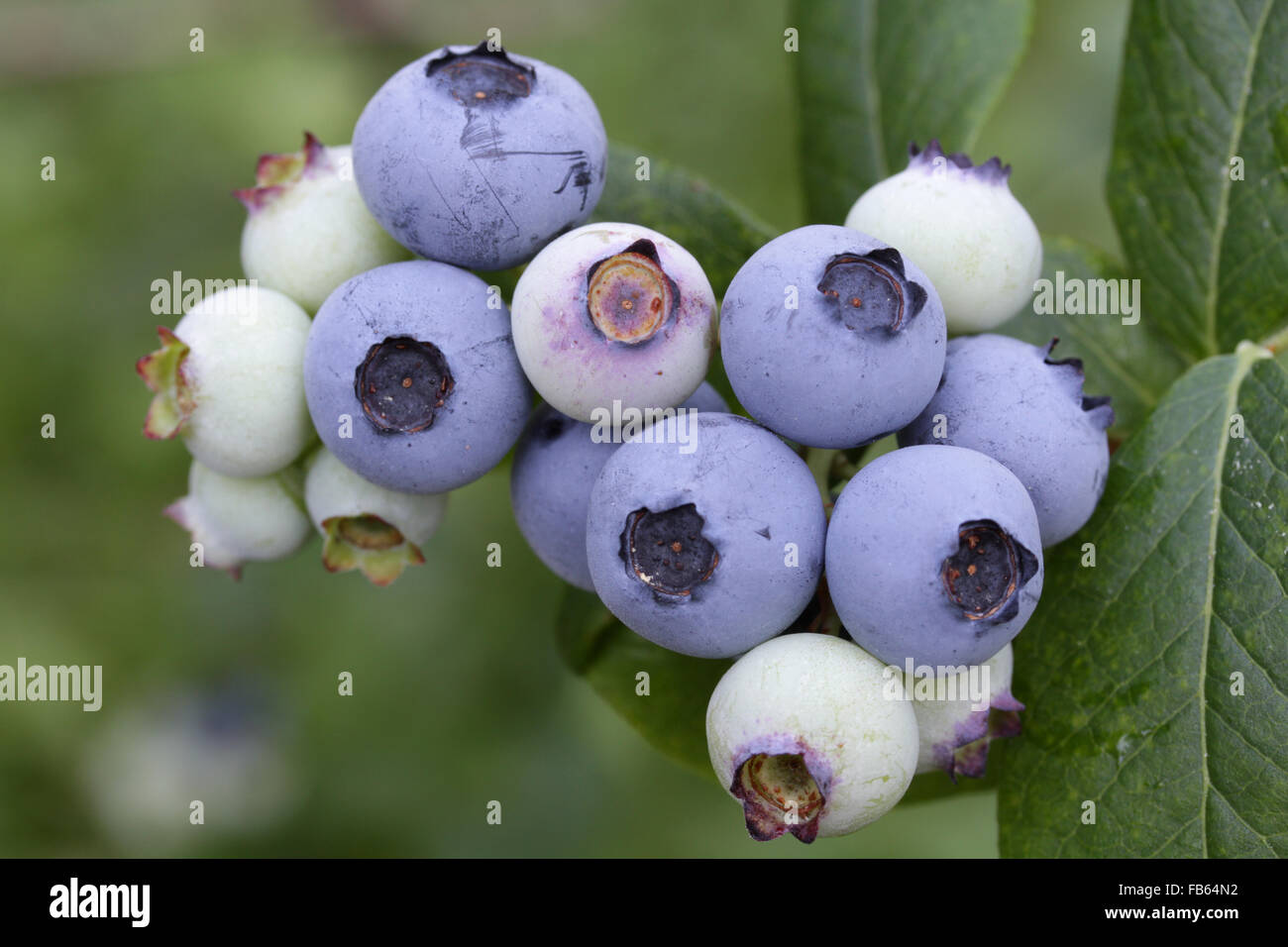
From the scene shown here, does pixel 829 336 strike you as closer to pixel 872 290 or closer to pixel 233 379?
pixel 872 290

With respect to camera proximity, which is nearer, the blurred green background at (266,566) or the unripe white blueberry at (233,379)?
the unripe white blueberry at (233,379)

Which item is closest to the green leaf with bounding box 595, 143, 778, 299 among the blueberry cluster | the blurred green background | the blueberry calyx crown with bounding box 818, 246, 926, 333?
the blueberry cluster

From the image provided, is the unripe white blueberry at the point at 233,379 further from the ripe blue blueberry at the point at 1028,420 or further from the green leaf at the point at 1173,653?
the green leaf at the point at 1173,653

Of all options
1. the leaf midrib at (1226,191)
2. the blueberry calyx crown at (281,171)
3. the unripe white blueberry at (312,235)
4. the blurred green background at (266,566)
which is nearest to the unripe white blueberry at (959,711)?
the leaf midrib at (1226,191)

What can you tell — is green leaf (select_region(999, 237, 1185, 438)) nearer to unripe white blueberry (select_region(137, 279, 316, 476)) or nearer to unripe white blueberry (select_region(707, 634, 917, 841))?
unripe white blueberry (select_region(707, 634, 917, 841))

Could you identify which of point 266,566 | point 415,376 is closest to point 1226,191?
point 415,376
